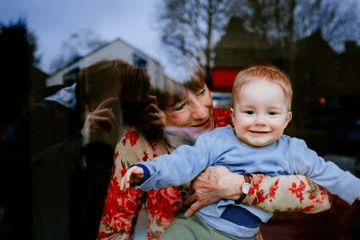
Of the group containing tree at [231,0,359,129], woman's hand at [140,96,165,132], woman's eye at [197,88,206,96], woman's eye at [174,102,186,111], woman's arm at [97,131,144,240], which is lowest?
woman's arm at [97,131,144,240]

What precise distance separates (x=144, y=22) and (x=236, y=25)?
692mm

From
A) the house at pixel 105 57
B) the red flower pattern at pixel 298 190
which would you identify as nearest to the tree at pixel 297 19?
the house at pixel 105 57

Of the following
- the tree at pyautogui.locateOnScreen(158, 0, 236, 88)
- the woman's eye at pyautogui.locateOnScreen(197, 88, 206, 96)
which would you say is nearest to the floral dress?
the woman's eye at pyautogui.locateOnScreen(197, 88, 206, 96)

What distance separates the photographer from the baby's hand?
53.1 inches

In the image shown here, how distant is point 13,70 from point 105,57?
49cm

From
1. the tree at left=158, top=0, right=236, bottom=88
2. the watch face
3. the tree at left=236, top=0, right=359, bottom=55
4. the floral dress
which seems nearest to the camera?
the watch face

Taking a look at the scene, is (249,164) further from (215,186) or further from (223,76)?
(223,76)

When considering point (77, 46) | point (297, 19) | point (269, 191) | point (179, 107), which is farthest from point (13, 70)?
point (297, 19)

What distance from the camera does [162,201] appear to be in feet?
5.86

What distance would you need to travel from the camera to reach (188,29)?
232 cm

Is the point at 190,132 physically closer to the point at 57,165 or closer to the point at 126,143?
the point at 126,143

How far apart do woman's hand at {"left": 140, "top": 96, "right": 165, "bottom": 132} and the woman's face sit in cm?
5

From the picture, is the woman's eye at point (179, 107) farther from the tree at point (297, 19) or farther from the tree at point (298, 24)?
the tree at point (297, 19)

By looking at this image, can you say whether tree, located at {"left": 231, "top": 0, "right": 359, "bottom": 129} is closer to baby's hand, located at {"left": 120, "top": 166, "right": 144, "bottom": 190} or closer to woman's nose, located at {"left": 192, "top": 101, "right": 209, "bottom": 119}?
woman's nose, located at {"left": 192, "top": 101, "right": 209, "bottom": 119}
